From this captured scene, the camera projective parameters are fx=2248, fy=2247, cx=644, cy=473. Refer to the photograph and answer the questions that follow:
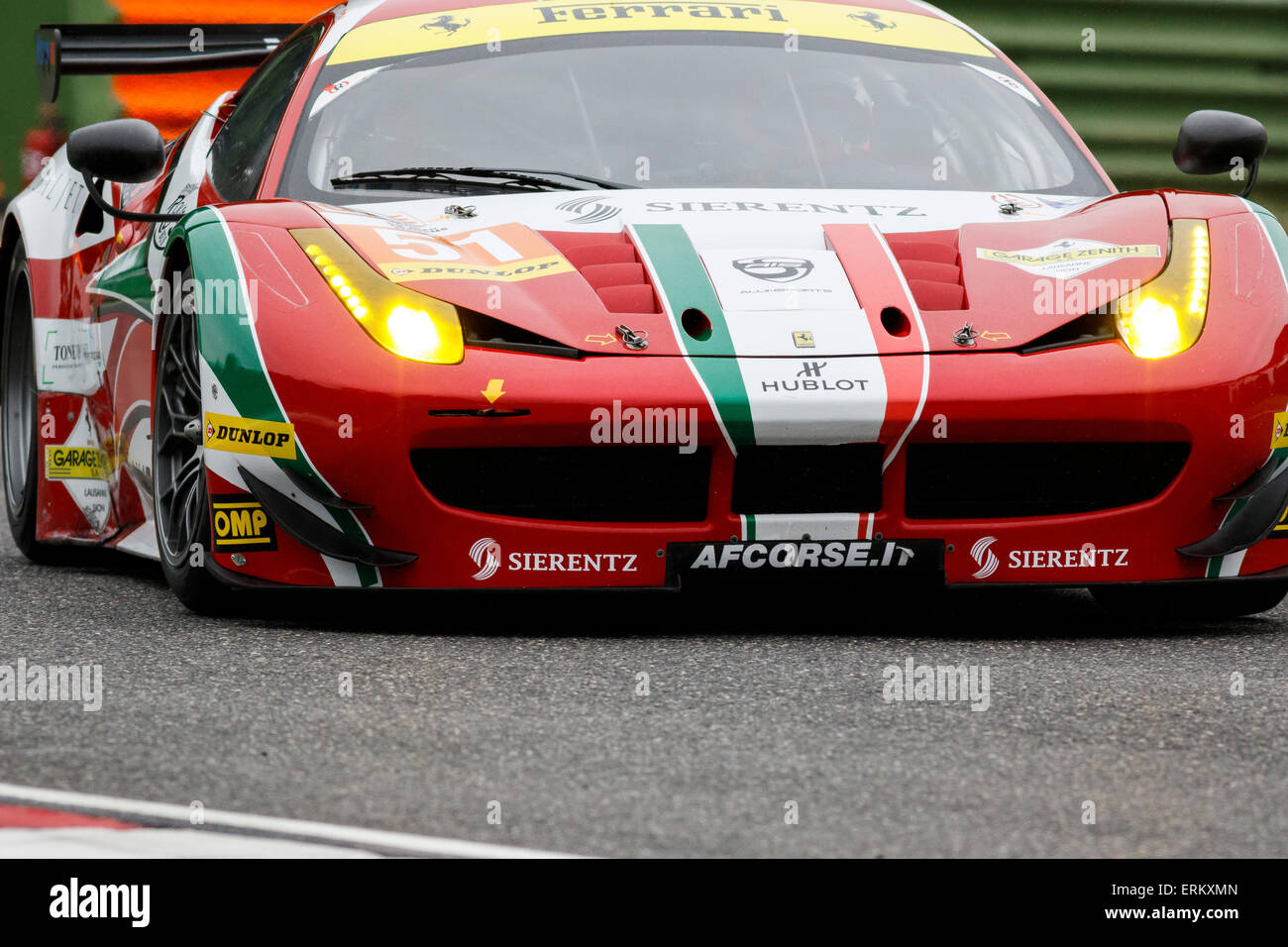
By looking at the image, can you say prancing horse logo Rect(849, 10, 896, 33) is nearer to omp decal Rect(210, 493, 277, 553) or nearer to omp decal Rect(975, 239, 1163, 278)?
omp decal Rect(975, 239, 1163, 278)

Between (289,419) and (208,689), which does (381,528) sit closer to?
(289,419)

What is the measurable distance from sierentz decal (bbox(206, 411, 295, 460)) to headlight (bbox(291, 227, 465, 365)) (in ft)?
0.78

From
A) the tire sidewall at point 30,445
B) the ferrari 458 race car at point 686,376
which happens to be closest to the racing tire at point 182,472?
the ferrari 458 race car at point 686,376

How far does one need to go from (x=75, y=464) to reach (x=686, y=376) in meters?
2.28

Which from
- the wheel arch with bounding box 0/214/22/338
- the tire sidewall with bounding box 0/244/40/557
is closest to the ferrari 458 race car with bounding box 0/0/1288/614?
the tire sidewall with bounding box 0/244/40/557

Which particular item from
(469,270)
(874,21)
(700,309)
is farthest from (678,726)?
(874,21)

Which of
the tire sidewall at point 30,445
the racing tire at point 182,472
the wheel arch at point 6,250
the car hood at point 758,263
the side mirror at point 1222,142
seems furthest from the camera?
the wheel arch at point 6,250

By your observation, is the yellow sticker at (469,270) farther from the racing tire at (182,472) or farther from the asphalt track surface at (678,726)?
the asphalt track surface at (678,726)

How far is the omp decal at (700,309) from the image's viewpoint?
3871 millimetres

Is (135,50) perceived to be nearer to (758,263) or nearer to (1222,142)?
(758,263)

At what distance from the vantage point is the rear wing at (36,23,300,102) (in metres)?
6.16

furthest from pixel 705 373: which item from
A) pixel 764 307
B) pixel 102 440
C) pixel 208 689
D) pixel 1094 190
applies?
pixel 102 440

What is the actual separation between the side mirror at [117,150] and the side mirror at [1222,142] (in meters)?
2.23

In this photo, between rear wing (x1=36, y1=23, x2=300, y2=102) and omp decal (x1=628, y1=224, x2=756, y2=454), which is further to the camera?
rear wing (x1=36, y1=23, x2=300, y2=102)
